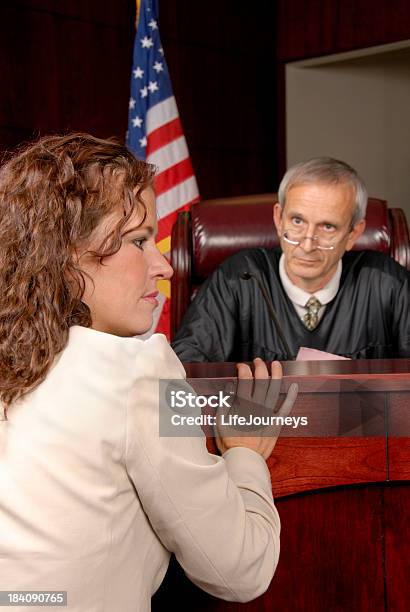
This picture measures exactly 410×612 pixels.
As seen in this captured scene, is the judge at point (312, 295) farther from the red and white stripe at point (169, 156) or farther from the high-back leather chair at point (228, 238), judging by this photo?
the red and white stripe at point (169, 156)

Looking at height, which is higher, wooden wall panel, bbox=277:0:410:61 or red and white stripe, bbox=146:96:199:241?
wooden wall panel, bbox=277:0:410:61

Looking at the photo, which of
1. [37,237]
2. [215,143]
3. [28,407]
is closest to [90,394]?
[28,407]

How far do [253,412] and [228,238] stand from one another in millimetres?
1584

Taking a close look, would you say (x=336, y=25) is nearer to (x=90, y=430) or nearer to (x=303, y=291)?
(x=303, y=291)

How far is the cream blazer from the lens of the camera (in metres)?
1.01

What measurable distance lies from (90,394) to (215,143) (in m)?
4.85

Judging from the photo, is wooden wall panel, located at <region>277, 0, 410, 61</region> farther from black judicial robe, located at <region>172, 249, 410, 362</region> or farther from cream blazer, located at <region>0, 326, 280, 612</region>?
cream blazer, located at <region>0, 326, 280, 612</region>

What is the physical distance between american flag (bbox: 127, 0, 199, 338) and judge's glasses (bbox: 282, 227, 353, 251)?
1.63m

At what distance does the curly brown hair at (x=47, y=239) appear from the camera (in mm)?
1041

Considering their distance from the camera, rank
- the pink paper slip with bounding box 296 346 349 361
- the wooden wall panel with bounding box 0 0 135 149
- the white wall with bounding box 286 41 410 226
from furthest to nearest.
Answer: the white wall with bounding box 286 41 410 226
the wooden wall panel with bounding box 0 0 135 149
the pink paper slip with bounding box 296 346 349 361

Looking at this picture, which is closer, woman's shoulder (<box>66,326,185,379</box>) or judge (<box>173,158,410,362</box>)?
woman's shoulder (<box>66,326,185,379</box>)

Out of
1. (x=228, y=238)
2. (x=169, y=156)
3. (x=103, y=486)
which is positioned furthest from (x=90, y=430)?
(x=169, y=156)

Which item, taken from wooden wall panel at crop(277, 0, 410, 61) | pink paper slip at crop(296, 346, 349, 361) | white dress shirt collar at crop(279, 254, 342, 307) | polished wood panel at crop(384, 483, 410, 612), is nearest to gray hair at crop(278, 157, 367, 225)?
white dress shirt collar at crop(279, 254, 342, 307)

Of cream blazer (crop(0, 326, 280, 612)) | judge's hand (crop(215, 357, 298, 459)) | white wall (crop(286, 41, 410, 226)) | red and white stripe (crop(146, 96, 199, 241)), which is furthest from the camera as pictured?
white wall (crop(286, 41, 410, 226))
